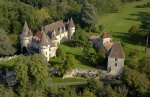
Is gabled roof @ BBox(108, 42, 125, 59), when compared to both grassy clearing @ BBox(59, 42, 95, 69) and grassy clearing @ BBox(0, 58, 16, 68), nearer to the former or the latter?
grassy clearing @ BBox(59, 42, 95, 69)

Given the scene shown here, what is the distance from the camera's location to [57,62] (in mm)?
67188

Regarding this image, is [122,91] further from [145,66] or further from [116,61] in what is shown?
[116,61]

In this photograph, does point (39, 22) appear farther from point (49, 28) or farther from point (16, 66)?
point (16, 66)

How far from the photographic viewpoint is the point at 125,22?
10025 centimetres

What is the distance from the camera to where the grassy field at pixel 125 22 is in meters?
79.2

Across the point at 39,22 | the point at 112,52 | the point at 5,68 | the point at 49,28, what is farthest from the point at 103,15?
the point at 5,68

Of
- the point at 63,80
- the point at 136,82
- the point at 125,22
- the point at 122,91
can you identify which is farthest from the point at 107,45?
the point at 125,22

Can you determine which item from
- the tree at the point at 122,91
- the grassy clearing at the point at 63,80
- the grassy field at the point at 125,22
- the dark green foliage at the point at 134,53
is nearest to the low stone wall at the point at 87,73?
the grassy clearing at the point at 63,80

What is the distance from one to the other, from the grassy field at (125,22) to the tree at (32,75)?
82.2 ft

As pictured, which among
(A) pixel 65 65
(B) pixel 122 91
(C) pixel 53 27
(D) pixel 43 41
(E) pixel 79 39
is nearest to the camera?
(B) pixel 122 91

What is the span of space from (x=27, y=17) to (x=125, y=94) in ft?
141

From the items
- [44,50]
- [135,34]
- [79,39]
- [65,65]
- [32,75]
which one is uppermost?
[135,34]

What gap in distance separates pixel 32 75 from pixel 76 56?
16.9 metres

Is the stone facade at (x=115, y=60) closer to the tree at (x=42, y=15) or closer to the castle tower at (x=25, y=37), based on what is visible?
the castle tower at (x=25, y=37)
